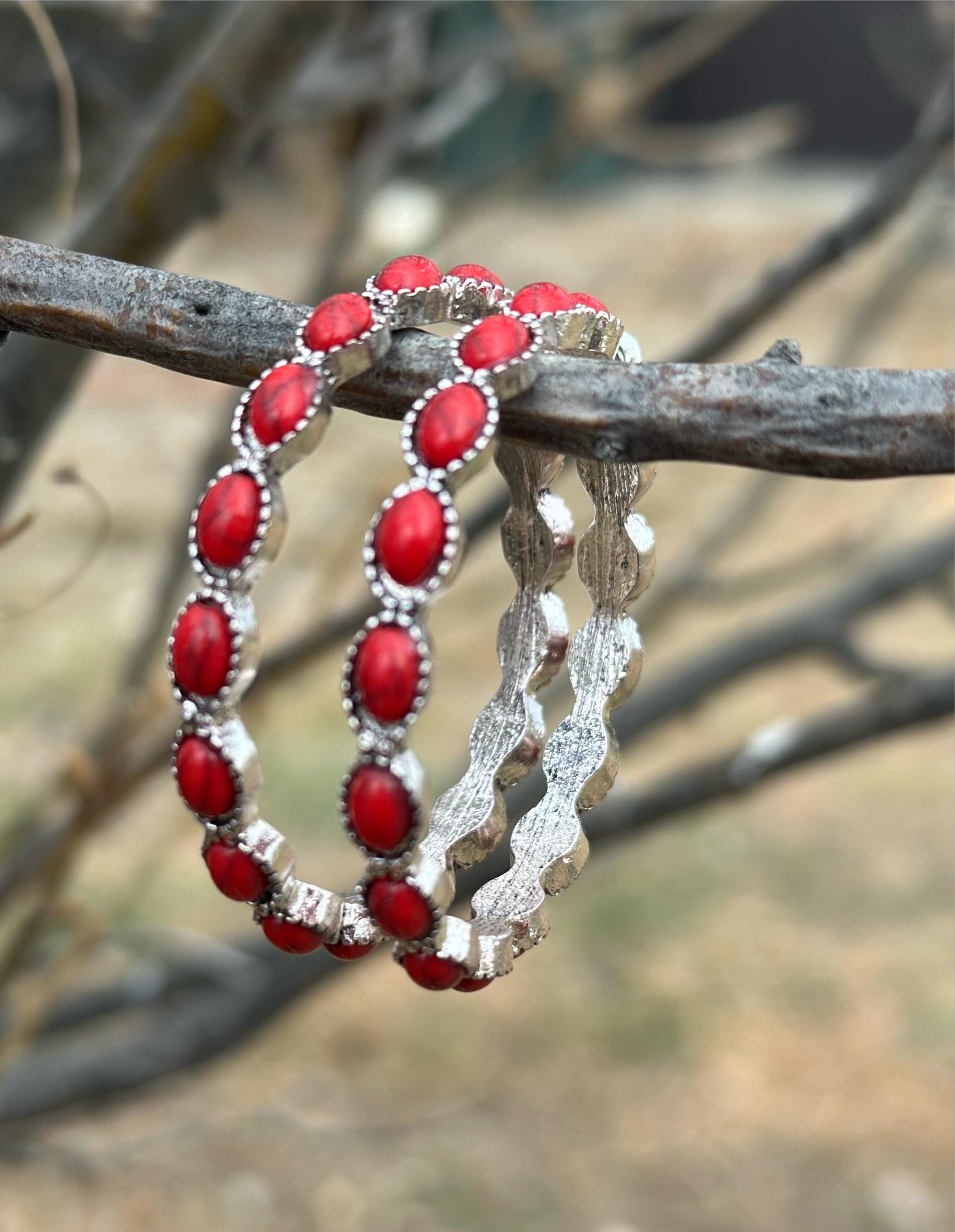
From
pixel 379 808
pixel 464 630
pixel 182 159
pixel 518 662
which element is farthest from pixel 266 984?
pixel 464 630

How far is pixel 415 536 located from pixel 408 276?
0.48ft

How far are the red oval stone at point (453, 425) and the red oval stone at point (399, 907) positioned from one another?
0.57ft

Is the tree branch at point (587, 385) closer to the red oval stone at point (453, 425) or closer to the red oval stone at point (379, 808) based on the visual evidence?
the red oval stone at point (453, 425)

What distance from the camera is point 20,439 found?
3.15 feet

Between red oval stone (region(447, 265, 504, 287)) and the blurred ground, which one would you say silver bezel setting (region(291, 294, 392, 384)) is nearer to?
red oval stone (region(447, 265, 504, 287))

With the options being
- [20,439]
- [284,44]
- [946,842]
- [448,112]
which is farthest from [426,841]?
[946,842]

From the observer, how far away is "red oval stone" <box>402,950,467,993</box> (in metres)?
0.61

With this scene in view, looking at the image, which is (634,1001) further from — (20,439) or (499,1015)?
(20,439)

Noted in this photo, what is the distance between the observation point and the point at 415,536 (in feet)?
1.66

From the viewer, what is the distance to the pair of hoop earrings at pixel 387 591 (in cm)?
51

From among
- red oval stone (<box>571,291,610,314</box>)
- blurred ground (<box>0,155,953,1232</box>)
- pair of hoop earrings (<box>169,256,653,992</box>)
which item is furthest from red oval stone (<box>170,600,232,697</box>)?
blurred ground (<box>0,155,953,1232</box>)

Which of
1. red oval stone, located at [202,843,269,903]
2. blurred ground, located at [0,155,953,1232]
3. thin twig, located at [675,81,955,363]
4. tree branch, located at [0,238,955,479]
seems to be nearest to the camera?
tree branch, located at [0,238,955,479]

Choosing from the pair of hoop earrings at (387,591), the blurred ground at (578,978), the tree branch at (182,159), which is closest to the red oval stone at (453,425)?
the pair of hoop earrings at (387,591)

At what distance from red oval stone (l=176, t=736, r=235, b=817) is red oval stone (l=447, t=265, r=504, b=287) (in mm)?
239
